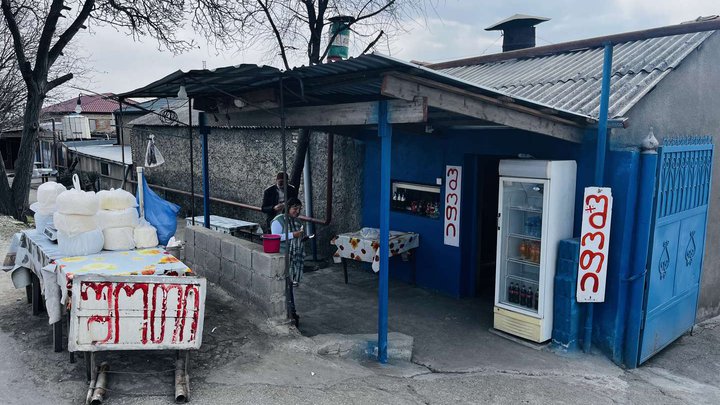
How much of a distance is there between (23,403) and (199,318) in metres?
1.48

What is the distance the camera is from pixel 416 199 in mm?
8930

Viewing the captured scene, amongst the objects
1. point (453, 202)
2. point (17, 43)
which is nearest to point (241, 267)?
point (453, 202)

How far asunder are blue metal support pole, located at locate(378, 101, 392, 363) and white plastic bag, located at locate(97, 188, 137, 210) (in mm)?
2852

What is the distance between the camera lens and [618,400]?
530cm

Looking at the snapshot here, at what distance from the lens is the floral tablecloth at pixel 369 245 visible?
8.33m

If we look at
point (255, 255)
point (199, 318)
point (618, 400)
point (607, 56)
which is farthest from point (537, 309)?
point (199, 318)

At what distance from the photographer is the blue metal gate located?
20.3 ft

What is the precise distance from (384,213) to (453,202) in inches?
111

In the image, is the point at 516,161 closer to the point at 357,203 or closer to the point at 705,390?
the point at 705,390

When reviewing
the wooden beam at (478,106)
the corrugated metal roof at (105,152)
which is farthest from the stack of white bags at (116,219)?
the corrugated metal roof at (105,152)

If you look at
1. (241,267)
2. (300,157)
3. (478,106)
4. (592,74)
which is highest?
(592,74)

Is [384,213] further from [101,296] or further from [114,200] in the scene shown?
[114,200]

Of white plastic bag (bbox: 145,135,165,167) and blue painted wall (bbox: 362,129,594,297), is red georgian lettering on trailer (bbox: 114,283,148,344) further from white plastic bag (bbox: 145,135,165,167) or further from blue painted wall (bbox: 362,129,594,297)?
white plastic bag (bbox: 145,135,165,167)

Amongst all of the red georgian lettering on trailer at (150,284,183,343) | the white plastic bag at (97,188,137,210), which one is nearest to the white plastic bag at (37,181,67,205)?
the white plastic bag at (97,188,137,210)
